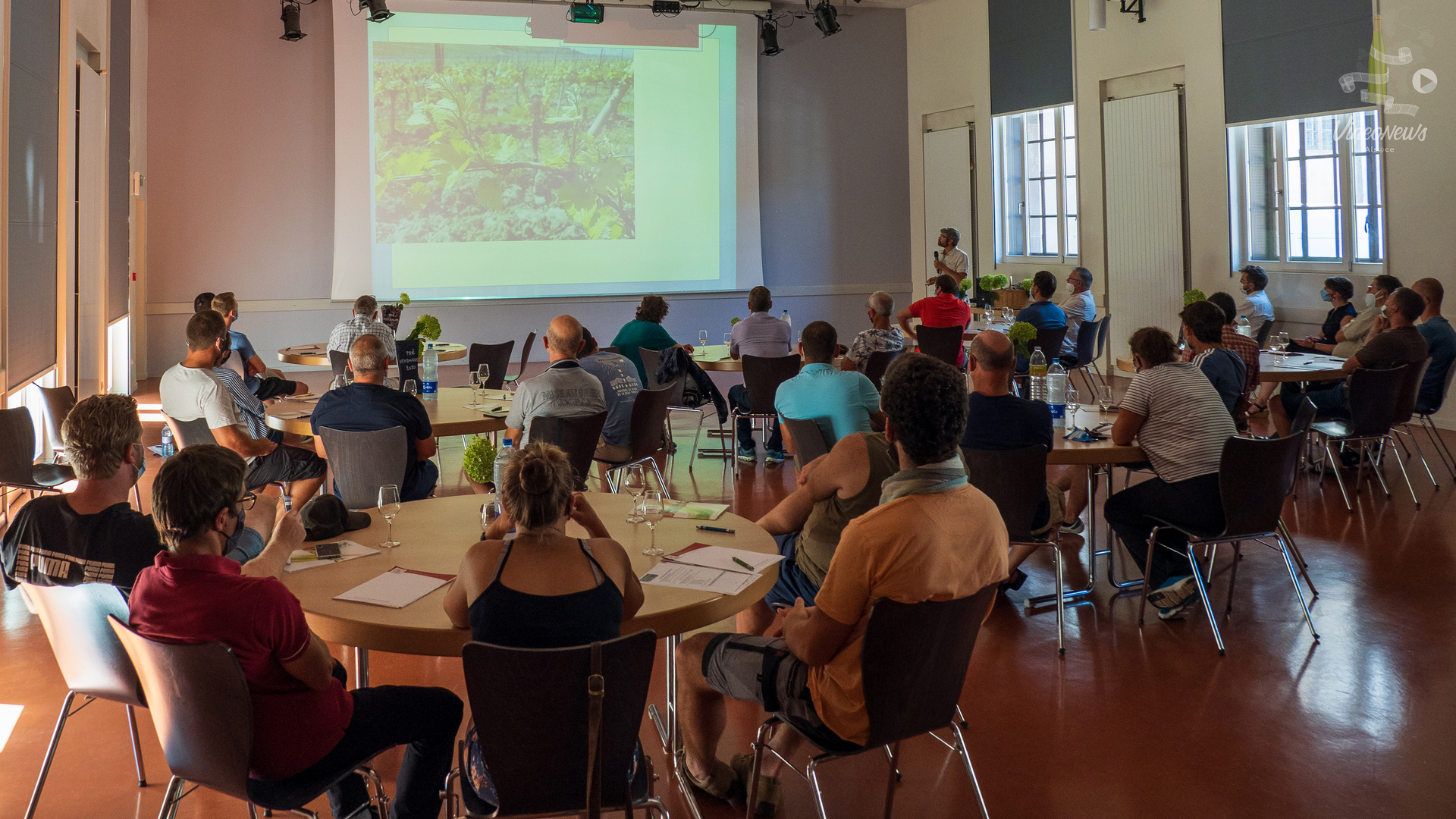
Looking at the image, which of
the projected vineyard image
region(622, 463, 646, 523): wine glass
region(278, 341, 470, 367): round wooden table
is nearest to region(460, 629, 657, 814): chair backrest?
region(622, 463, 646, 523): wine glass

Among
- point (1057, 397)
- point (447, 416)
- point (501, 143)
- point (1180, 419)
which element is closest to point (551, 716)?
point (1180, 419)

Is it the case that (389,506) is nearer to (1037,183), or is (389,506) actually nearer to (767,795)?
(767,795)

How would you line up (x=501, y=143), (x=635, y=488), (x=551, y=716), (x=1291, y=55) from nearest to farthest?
(x=551, y=716) < (x=635, y=488) < (x=1291, y=55) < (x=501, y=143)

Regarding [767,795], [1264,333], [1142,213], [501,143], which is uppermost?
[501,143]

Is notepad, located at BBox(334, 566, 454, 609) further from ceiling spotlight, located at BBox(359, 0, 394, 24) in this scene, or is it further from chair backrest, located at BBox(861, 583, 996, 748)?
ceiling spotlight, located at BBox(359, 0, 394, 24)

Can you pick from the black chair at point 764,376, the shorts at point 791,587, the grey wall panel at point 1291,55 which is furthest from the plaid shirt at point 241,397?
the grey wall panel at point 1291,55

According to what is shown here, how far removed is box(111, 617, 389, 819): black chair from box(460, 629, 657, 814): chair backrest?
0.46m

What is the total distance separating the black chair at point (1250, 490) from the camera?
4.05m

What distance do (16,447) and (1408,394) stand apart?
723 cm

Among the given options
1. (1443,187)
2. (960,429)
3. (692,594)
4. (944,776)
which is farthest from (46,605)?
(1443,187)

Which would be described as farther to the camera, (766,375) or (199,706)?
(766,375)

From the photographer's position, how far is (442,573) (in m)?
2.79

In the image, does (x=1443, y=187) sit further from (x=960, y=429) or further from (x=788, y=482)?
(x=960, y=429)

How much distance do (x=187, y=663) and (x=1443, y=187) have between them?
31.9ft
